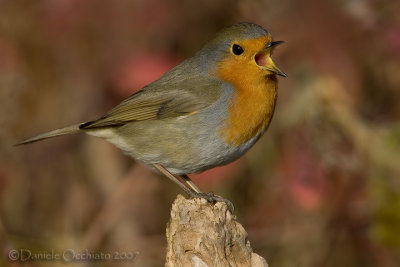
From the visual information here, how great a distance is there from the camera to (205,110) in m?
4.10

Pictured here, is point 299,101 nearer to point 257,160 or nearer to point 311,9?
point 311,9

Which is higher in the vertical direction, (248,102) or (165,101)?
(165,101)

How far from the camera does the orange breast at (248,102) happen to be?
395 centimetres

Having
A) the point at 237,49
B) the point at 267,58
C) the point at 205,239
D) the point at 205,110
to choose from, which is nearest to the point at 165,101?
the point at 205,110

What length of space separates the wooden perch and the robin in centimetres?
75

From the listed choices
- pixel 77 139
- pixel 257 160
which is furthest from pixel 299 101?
pixel 77 139

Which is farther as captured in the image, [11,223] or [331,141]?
[11,223]

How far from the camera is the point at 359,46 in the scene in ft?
16.3

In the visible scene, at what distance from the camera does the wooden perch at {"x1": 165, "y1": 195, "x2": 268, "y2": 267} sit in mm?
2947

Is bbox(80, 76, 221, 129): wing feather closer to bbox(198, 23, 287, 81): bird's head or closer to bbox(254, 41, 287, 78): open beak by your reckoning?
bbox(198, 23, 287, 81): bird's head

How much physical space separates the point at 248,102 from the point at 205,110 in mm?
285

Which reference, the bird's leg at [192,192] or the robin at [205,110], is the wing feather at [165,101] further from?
the bird's leg at [192,192]

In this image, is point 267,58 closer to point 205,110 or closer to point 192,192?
point 205,110

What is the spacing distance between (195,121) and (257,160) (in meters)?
1.89
